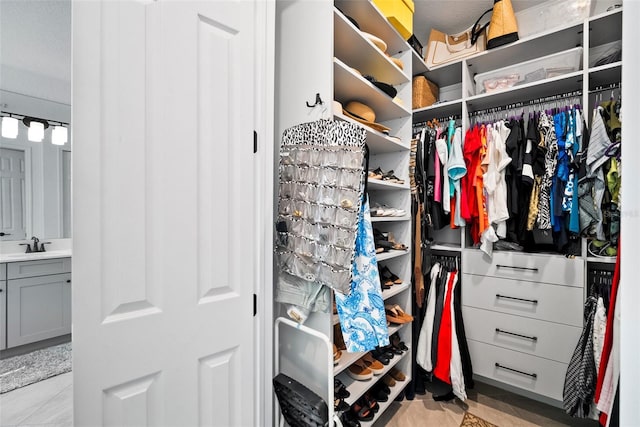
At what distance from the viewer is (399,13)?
1.63 metres

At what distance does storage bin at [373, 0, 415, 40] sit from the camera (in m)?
1.58

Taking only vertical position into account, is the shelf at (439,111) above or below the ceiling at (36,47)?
below

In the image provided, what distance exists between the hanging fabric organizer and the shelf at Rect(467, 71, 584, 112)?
1.38 meters

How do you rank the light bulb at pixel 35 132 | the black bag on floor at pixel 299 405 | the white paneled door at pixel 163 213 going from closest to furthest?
1. the white paneled door at pixel 163 213
2. the black bag on floor at pixel 299 405
3. the light bulb at pixel 35 132

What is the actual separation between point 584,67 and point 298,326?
83.1 inches

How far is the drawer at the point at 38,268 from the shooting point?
2.41m

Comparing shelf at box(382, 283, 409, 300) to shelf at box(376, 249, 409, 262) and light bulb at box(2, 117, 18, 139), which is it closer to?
shelf at box(376, 249, 409, 262)

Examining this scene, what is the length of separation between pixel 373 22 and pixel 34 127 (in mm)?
3318

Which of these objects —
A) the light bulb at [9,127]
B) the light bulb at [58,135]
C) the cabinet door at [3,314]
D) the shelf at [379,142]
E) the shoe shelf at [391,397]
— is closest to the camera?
the shelf at [379,142]

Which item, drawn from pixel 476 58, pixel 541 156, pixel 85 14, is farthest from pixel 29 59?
pixel 541 156

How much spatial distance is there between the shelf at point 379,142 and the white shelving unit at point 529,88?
0.50 meters

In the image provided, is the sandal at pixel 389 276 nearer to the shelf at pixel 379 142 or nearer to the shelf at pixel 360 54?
the shelf at pixel 379 142

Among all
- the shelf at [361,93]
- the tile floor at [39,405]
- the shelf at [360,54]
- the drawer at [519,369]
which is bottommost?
the tile floor at [39,405]

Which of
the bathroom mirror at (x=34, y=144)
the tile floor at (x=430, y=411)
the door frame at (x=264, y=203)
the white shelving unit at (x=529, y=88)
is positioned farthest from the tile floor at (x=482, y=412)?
the bathroom mirror at (x=34, y=144)
